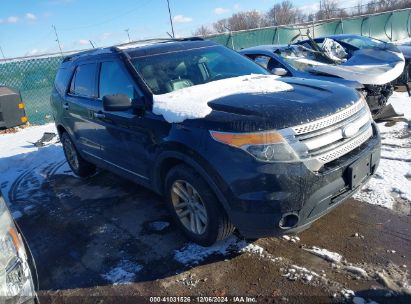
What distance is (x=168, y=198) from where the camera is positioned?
3.67 metres

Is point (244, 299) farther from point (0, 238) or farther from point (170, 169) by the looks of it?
point (0, 238)

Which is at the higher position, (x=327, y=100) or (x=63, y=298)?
(x=327, y=100)

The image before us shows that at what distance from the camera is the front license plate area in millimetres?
3006

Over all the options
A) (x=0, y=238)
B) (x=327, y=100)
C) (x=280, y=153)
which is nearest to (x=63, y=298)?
(x=0, y=238)

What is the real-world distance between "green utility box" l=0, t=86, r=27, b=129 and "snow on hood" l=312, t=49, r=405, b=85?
5.11 m

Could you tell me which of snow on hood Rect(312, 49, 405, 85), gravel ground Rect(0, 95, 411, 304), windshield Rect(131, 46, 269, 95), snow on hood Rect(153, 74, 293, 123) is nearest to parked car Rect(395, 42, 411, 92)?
snow on hood Rect(312, 49, 405, 85)

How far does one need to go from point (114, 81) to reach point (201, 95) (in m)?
1.19

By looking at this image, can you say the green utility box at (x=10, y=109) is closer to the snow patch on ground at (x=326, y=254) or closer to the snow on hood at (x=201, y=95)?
the snow on hood at (x=201, y=95)

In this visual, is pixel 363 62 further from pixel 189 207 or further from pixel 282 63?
pixel 189 207

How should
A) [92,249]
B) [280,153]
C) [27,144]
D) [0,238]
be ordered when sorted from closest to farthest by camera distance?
[0,238] → [280,153] → [92,249] → [27,144]

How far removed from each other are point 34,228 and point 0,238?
2.56 m

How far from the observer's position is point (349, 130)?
3.14 meters

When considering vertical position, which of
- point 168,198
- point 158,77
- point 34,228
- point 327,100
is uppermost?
point 158,77

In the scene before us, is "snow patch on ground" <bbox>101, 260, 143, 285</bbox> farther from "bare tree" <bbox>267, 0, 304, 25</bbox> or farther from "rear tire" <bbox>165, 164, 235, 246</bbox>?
"bare tree" <bbox>267, 0, 304, 25</bbox>
